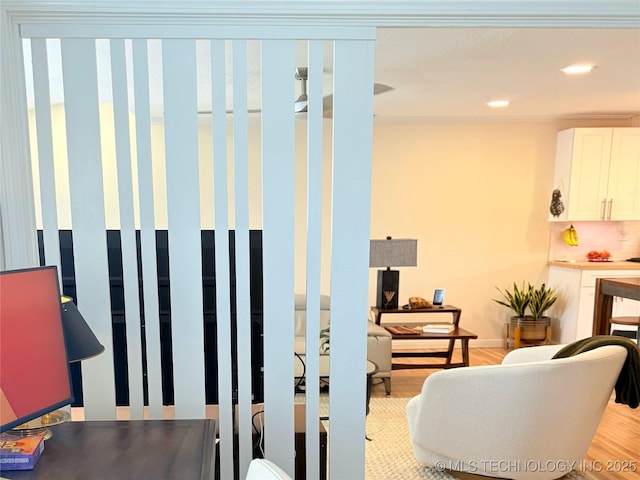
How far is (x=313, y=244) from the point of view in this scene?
5.56 feet

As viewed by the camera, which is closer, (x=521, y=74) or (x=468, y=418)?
(x=468, y=418)

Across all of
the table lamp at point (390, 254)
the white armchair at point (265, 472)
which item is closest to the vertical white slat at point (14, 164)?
the white armchair at point (265, 472)

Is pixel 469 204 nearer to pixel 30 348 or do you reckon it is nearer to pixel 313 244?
pixel 313 244

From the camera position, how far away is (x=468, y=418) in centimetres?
218

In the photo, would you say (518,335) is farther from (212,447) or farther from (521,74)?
(212,447)

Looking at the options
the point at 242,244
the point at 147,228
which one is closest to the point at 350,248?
the point at 242,244

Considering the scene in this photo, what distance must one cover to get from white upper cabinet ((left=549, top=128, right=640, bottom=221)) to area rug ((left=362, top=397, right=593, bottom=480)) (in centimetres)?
293

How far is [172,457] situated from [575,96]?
163 inches

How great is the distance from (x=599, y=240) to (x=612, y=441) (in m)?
2.81

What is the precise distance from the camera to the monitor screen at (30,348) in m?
1.00

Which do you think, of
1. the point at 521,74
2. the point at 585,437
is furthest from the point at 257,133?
the point at 585,437

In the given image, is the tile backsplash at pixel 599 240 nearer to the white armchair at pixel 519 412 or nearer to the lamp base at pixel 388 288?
the lamp base at pixel 388 288

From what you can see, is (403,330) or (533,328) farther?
(533,328)

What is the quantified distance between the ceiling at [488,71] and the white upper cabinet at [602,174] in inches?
10.6
